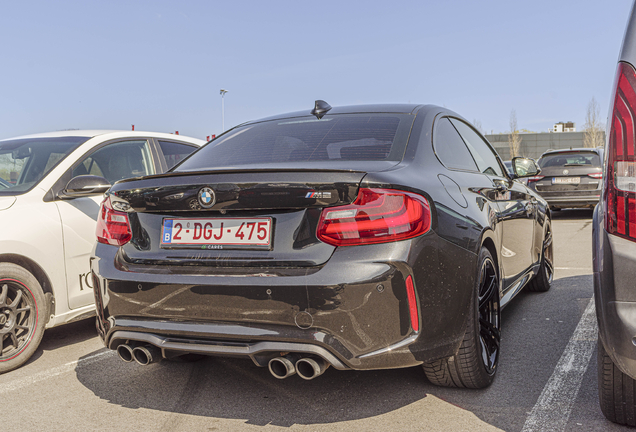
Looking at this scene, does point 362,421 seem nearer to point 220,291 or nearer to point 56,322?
point 220,291

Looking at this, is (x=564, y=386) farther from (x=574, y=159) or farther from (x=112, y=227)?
(x=574, y=159)

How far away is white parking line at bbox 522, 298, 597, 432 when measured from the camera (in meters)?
2.71

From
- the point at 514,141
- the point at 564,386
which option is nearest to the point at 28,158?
the point at 564,386

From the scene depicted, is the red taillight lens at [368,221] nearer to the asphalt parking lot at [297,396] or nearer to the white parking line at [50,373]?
the asphalt parking lot at [297,396]

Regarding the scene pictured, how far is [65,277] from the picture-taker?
161 inches

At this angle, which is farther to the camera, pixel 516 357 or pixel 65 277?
pixel 65 277

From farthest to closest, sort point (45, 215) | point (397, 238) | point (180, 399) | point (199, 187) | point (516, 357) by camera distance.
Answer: point (45, 215), point (516, 357), point (180, 399), point (199, 187), point (397, 238)

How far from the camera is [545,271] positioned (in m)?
5.51

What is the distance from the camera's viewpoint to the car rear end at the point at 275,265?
2436mm

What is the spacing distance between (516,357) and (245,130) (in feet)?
7.37

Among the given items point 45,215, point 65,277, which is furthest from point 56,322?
point 45,215

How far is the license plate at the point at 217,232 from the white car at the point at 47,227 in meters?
1.62

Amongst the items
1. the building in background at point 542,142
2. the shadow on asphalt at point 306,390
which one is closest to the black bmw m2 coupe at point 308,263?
the shadow on asphalt at point 306,390

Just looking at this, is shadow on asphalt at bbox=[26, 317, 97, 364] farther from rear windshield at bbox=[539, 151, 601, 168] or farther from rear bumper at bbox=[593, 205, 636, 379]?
rear windshield at bbox=[539, 151, 601, 168]
